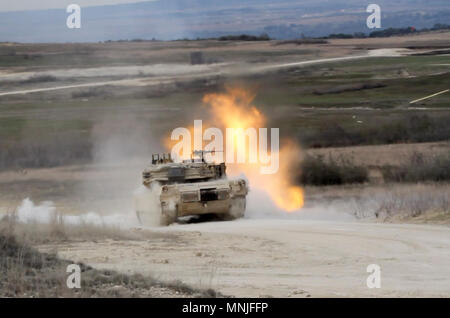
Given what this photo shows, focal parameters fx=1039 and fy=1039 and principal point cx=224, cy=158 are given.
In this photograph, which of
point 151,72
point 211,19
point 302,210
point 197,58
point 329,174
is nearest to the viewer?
point 302,210

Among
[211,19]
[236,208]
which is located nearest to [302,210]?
[236,208]

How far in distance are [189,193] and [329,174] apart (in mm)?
18511

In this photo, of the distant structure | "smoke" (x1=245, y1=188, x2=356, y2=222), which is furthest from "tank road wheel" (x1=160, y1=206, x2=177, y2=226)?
the distant structure

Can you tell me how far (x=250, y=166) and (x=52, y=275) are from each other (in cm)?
2720

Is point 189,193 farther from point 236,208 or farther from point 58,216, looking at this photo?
point 58,216

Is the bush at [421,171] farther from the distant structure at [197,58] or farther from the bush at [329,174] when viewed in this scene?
the distant structure at [197,58]

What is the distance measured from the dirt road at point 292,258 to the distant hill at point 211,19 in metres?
47.4

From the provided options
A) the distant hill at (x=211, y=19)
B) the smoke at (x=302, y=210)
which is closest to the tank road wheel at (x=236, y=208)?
the smoke at (x=302, y=210)

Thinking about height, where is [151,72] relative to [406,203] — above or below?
above

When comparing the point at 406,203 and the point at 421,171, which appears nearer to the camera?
the point at 406,203

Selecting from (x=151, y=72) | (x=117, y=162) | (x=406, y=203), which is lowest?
(x=406, y=203)

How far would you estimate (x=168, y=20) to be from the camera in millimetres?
→ 83938

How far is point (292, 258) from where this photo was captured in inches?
916

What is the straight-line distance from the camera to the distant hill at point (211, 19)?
84.2m
